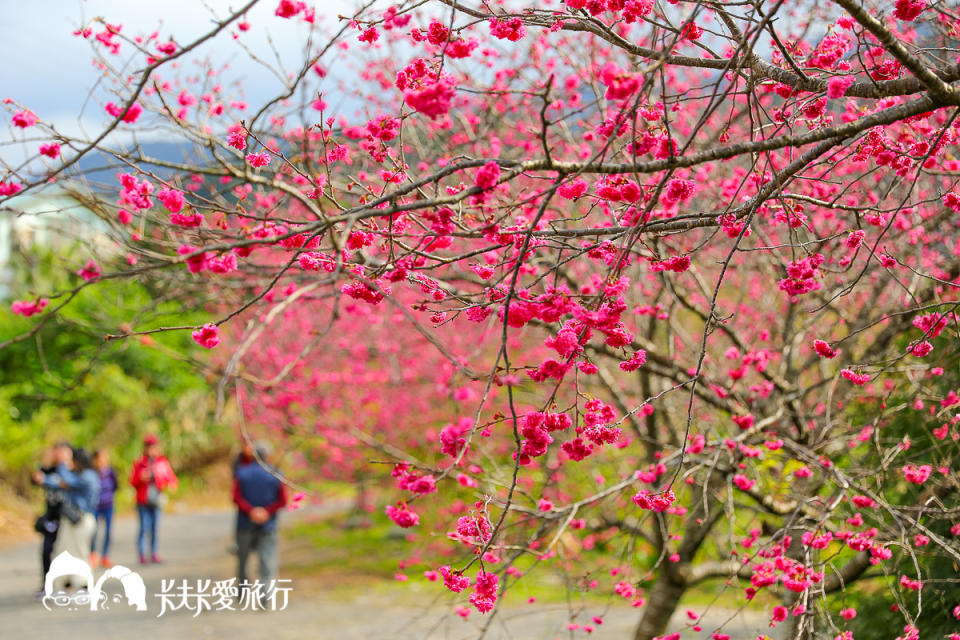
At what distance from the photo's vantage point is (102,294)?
17.1 m

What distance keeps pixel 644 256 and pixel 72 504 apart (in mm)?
7622

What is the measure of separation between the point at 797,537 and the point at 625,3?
3.06 m

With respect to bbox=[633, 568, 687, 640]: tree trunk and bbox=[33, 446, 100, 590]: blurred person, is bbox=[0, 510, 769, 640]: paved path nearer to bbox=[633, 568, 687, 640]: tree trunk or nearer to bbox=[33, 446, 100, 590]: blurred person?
bbox=[33, 446, 100, 590]: blurred person

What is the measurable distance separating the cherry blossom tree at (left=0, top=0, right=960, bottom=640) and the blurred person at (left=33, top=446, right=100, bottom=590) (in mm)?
2058

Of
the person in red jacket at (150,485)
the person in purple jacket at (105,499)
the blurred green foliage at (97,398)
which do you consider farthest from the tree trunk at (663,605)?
the blurred green foliage at (97,398)

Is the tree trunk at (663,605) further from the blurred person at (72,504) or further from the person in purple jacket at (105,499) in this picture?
the person in purple jacket at (105,499)

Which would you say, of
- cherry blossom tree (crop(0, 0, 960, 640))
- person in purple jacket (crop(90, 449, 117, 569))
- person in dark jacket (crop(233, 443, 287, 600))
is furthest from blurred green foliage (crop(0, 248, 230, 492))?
cherry blossom tree (crop(0, 0, 960, 640))

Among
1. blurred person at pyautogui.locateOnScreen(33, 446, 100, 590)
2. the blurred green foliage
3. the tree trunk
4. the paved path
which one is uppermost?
the blurred green foliage

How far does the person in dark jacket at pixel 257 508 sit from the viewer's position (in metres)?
8.14

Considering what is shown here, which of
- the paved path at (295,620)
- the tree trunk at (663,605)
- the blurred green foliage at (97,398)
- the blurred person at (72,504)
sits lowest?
the paved path at (295,620)

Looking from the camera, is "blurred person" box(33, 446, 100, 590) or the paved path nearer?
the paved path

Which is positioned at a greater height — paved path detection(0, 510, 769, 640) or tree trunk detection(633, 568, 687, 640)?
tree trunk detection(633, 568, 687, 640)

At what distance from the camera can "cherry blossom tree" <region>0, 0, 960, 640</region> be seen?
7.89ft

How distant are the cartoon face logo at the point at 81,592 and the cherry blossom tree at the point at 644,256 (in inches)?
100
